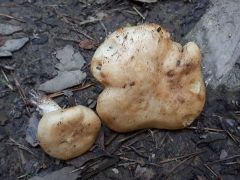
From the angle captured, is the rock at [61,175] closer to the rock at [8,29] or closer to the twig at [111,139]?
the twig at [111,139]

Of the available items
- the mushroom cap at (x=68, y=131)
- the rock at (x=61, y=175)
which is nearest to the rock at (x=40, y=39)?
the mushroom cap at (x=68, y=131)

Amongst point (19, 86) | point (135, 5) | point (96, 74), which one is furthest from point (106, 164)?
point (135, 5)

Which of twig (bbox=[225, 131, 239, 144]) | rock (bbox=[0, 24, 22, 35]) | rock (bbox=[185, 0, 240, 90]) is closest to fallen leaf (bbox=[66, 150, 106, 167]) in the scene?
twig (bbox=[225, 131, 239, 144])

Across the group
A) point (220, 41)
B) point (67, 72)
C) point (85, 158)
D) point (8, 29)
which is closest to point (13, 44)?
point (8, 29)

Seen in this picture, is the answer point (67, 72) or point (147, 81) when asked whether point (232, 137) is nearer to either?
point (147, 81)

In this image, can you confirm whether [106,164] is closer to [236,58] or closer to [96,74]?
[96,74]

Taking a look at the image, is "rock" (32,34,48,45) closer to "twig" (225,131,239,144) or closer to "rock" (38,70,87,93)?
"rock" (38,70,87,93)
